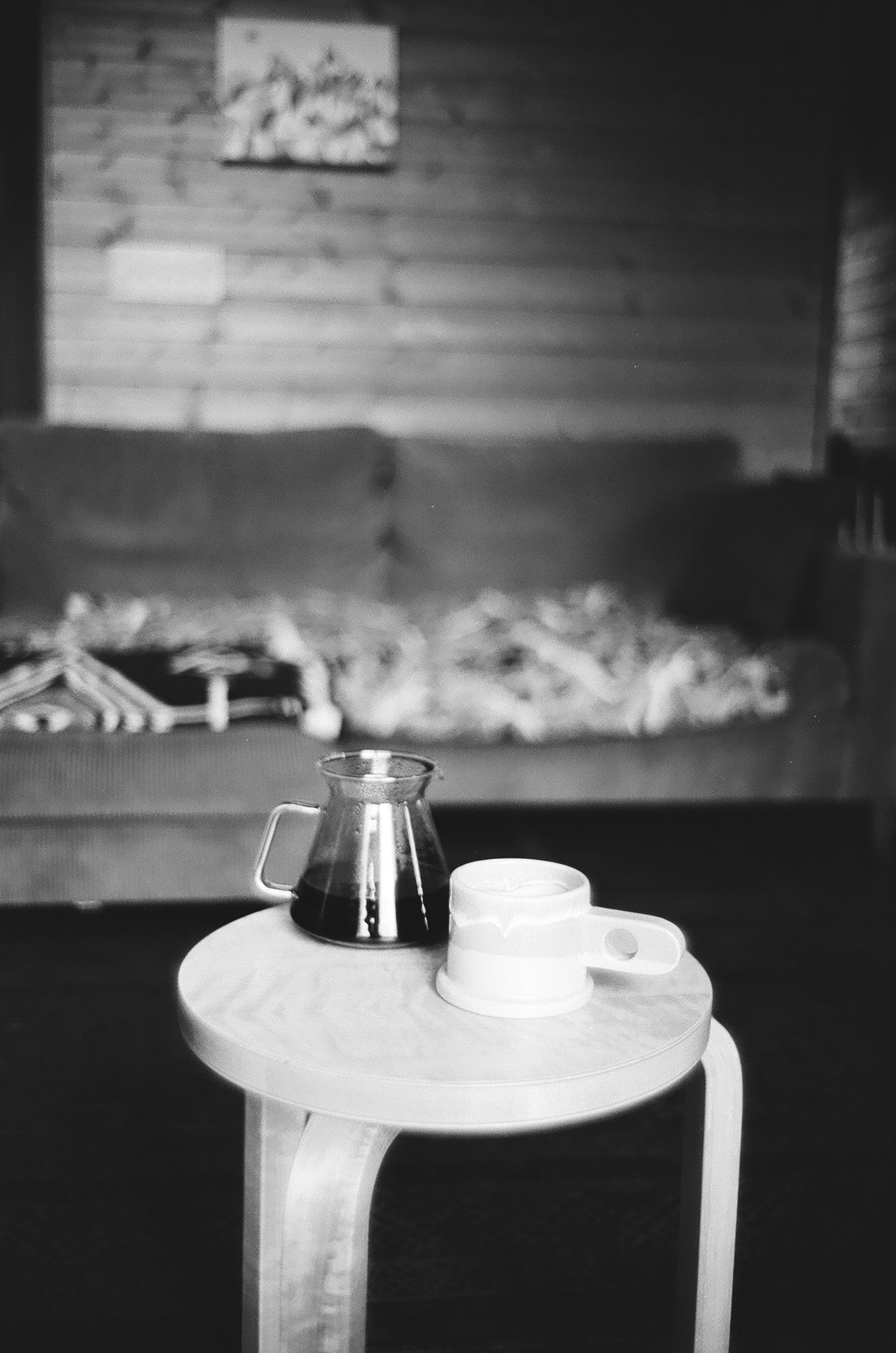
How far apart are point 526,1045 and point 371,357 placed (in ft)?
9.70

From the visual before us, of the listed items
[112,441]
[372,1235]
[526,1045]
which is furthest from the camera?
[112,441]

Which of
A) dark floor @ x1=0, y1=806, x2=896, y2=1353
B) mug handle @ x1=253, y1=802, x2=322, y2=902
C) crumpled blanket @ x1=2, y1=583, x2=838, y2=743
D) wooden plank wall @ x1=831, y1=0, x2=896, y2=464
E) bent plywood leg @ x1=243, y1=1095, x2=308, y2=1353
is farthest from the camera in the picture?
wooden plank wall @ x1=831, y1=0, x2=896, y2=464

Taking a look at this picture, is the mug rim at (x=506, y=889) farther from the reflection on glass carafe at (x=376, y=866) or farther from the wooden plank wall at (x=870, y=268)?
the wooden plank wall at (x=870, y=268)

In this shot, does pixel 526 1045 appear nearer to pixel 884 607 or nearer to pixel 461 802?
pixel 461 802

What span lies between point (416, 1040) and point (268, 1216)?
0.19 m

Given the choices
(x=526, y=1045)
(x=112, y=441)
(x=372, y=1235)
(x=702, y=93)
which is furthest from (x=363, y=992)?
(x=702, y=93)

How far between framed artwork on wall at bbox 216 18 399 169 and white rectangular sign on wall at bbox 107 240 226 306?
0.27m

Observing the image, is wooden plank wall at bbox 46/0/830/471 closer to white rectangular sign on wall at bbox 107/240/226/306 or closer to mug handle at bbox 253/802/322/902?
white rectangular sign on wall at bbox 107/240/226/306

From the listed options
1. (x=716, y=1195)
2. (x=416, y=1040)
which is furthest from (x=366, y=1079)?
(x=716, y=1195)

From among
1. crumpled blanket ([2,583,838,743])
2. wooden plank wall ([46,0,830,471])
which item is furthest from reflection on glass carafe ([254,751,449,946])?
wooden plank wall ([46,0,830,471])

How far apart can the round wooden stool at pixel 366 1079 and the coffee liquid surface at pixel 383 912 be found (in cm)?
1

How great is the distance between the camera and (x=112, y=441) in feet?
9.26

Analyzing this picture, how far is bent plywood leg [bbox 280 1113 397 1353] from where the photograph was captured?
0.77 meters

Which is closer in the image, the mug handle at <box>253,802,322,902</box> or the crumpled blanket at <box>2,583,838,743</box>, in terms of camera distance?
the mug handle at <box>253,802,322,902</box>
